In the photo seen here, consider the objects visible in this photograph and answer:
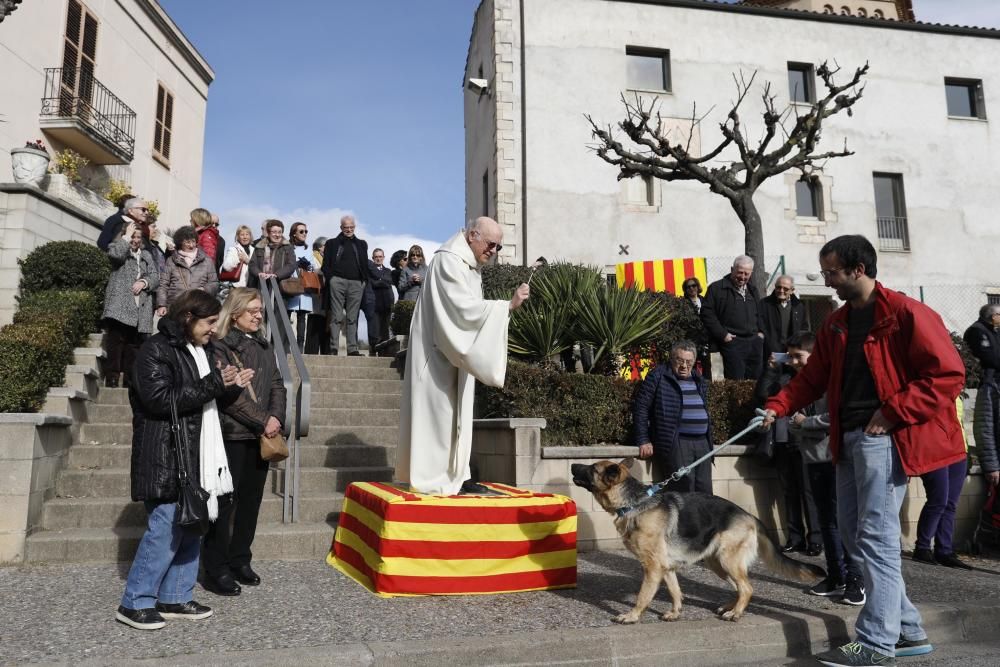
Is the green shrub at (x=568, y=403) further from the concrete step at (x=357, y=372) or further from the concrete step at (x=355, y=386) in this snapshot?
the concrete step at (x=357, y=372)

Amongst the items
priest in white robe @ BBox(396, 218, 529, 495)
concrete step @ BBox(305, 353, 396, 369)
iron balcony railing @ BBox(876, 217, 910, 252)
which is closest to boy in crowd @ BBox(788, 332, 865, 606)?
priest in white robe @ BBox(396, 218, 529, 495)

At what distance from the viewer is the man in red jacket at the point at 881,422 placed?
354cm

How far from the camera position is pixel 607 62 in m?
18.9

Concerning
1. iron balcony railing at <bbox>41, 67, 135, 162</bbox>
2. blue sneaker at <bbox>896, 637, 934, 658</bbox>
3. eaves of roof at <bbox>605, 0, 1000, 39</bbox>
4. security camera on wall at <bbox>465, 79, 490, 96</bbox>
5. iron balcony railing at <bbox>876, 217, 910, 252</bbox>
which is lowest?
blue sneaker at <bbox>896, 637, 934, 658</bbox>

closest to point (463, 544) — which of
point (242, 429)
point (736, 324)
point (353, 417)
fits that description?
point (242, 429)

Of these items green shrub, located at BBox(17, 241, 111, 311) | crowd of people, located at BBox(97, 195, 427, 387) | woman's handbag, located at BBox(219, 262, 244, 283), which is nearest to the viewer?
crowd of people, located at BBox(97, 195, 427, 387)

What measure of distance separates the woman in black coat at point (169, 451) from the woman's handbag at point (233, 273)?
5.62m

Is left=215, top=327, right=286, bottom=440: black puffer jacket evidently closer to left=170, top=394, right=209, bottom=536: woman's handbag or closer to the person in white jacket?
left=170, top=394, right=209, bottom=536: woman's handbag

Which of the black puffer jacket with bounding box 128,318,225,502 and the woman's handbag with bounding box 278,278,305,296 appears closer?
the black puffer jacket with bounding box 128,318,225,502

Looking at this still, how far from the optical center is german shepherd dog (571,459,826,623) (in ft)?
14.2

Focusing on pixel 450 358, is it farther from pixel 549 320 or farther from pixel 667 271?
pixel 667 271

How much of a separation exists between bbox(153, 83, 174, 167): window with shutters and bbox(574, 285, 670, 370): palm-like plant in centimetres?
1699

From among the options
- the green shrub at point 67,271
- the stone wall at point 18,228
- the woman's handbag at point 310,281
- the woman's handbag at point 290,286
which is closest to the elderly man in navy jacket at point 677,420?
the woman's handbag at point 290,286

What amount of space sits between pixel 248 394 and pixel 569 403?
2950 millimetres
